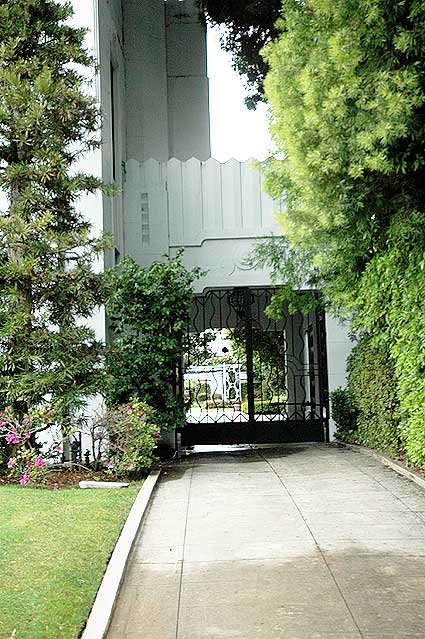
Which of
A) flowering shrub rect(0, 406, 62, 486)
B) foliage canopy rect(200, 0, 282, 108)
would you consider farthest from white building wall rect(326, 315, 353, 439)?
foliage canopy rect(200, 0, 282, 108)

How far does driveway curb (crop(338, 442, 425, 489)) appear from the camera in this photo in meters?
8.64

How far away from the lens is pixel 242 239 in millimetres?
14312

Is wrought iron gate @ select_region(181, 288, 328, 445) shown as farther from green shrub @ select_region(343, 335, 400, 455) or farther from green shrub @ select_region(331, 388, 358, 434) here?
green shrub @ select_region(343, 335, 400, 455)

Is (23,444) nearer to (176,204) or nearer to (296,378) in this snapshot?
(176,204)

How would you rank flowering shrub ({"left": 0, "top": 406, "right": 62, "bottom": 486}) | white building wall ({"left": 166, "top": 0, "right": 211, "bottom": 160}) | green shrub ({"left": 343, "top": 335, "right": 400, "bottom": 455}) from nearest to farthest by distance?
flowering shrub ({"left": 0, "top": 406, "right": 62, "bottom": 486}), green shrub ({"left": 343, "top": 335, "right": 400, "bottom": 455}), white building wall ({"left": 166, "top": 0, "right": 211, "bottom": 160})

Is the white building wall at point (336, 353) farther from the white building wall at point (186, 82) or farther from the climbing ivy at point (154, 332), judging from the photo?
the white building wall at point (186, 82)

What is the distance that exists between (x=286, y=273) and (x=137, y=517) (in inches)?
234

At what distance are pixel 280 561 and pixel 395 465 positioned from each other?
4.36 m

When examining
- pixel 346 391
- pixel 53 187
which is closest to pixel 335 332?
pixel 346 391

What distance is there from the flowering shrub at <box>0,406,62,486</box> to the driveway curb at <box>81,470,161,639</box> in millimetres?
1619

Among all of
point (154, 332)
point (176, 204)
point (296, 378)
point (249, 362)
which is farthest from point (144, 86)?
point (296, 378)

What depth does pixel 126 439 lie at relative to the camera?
9406 mm

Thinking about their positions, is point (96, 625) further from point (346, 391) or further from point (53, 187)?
point (346, 391)

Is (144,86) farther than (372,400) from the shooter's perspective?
Yes
